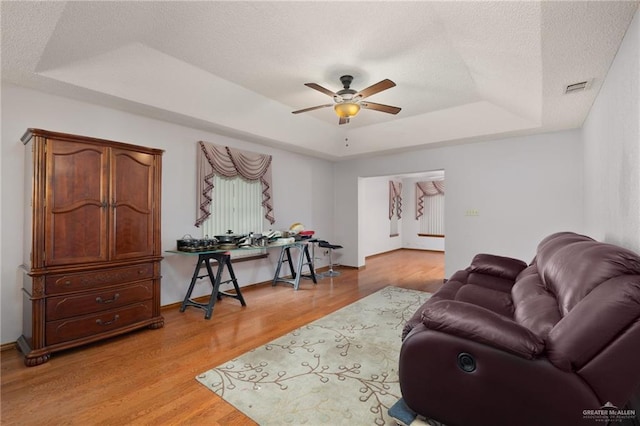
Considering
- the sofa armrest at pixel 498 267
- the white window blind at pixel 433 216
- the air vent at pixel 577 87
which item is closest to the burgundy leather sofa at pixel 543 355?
the sofa armrest at pixel 498 267

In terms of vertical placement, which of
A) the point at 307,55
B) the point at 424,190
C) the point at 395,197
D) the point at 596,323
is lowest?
the point at 596,323

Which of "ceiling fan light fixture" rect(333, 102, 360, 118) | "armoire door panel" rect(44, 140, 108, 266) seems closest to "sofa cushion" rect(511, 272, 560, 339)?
"ceiling fan light fixture" rect(333, 102, 360, 118)

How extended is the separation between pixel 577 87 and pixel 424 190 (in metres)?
7.13

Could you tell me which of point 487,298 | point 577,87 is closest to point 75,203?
point 487,298

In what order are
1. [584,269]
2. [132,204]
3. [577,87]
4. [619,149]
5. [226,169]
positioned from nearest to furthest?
[584,269], [619,149], [577,87], [132,204], [226,169]

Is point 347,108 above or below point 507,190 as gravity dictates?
above

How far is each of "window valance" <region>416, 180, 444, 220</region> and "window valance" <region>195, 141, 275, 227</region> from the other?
6.09 metres

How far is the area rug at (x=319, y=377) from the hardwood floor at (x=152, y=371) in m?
0.14

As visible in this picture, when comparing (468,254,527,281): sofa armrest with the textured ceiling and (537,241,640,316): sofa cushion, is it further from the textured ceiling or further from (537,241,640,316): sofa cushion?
the textured ceiling

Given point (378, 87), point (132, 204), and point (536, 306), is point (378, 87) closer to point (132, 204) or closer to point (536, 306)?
point (536, 306)

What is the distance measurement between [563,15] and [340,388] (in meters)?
2.65

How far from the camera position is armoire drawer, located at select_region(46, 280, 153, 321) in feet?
8.20

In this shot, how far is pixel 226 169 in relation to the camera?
4.40 meters

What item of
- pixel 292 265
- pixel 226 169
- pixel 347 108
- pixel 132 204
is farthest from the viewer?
pixel 292 265
